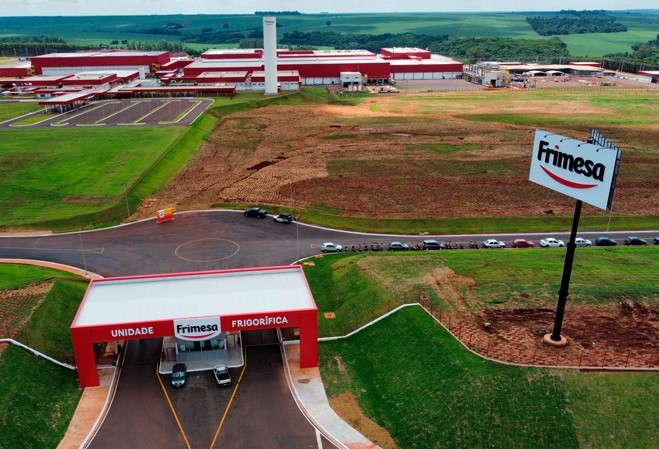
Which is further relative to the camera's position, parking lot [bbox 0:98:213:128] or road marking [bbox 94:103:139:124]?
road marking [bbox 94:103:139:124]

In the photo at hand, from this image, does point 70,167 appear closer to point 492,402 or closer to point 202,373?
point 202,373

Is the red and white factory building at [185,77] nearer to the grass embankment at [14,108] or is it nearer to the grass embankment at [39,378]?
the grass embankment at [14,108]

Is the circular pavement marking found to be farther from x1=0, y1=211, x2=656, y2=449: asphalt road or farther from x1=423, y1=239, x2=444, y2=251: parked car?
x1=423, y1=239, x2=444, y2=251: parked car

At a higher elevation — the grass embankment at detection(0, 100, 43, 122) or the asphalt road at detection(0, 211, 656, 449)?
the grass embankment at detection(0, 100, 43, 122)

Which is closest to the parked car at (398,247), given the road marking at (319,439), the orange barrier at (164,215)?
the road marking at (319,439)

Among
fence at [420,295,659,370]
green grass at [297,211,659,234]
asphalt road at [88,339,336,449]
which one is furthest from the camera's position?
green grass at [297,211,659,234]

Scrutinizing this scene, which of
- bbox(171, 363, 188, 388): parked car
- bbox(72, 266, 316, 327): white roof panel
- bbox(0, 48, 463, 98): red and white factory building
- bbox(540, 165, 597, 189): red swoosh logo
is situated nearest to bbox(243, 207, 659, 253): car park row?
bbox(72, 266, 316, 327): white roof panel
